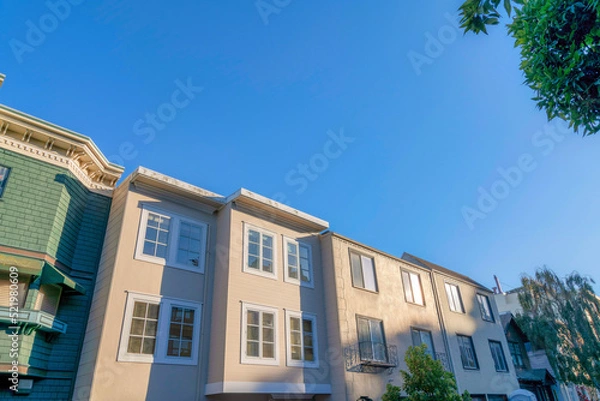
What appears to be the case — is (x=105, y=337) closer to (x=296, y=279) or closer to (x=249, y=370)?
(x=249, y=370)

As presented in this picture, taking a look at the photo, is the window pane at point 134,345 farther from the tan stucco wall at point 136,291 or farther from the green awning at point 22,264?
the green awning at point 22,264

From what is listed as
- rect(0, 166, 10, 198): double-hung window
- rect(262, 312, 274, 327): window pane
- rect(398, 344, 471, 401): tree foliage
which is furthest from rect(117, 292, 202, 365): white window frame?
rect(398, 344, 471, 401): tree foliage

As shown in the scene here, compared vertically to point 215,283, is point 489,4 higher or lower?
higher

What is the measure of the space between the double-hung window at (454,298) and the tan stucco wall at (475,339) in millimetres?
224

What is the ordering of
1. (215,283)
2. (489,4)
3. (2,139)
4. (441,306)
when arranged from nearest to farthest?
(489,4)
(2,139)
(215,283)
(441,306)

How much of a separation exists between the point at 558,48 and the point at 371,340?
1126 cm

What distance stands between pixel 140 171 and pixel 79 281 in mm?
3424

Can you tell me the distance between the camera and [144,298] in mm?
10445

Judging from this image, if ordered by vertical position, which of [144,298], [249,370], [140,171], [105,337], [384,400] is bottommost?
[384,400]

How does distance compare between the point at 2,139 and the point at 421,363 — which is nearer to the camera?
the point at 2,139

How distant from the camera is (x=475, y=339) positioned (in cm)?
1859

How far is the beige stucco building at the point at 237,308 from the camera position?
9969 mm

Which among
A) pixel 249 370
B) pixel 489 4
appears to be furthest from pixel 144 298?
pixel 489 4

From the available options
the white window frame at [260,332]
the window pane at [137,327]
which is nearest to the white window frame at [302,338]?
the white window frame at [260,332]
